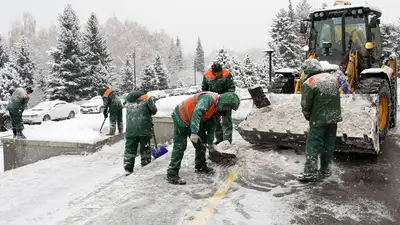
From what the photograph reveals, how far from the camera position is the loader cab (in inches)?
305

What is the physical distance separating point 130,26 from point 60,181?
125216 mm

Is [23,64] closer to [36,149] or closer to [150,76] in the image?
[150,76]

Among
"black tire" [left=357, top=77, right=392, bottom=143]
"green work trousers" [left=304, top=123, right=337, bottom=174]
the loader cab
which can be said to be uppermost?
the loader cab

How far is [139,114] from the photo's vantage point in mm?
6633

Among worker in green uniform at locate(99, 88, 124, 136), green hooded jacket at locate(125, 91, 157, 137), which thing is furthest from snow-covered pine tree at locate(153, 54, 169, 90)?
A: green hooded jacket at locate(125, 91, 157, 137)

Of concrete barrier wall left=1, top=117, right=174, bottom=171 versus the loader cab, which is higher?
the loader cab

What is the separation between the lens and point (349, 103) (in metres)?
6.12

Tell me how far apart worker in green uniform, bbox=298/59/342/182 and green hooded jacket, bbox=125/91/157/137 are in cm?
286

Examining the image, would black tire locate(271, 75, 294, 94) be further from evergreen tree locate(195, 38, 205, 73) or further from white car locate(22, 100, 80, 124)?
evergreen tree locate(195, 38, 205, 73)

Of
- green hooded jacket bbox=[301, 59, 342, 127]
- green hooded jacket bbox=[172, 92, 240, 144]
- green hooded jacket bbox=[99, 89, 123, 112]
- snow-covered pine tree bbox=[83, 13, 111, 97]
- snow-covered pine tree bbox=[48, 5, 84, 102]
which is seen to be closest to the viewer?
green hooded jacket bbox=[172, 92, 240, 144]

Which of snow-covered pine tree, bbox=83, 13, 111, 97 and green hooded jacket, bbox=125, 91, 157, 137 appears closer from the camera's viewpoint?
green hooded jacket, bbox=125, 91, 157, 137

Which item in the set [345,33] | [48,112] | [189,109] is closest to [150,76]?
[48,112]

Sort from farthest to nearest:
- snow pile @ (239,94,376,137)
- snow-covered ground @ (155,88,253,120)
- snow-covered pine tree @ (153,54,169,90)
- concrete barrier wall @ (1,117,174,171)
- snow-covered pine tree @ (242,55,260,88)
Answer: snow-covered pine tree @ (153,54,169,90), snow-covered pine tree @ (242,55,260,88), snow-covered ground @ (155,88,253,120), concrete barrier wall @ (1,117,174,171), snow pile @ (239,94,376,137)

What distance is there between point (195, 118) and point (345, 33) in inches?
188
